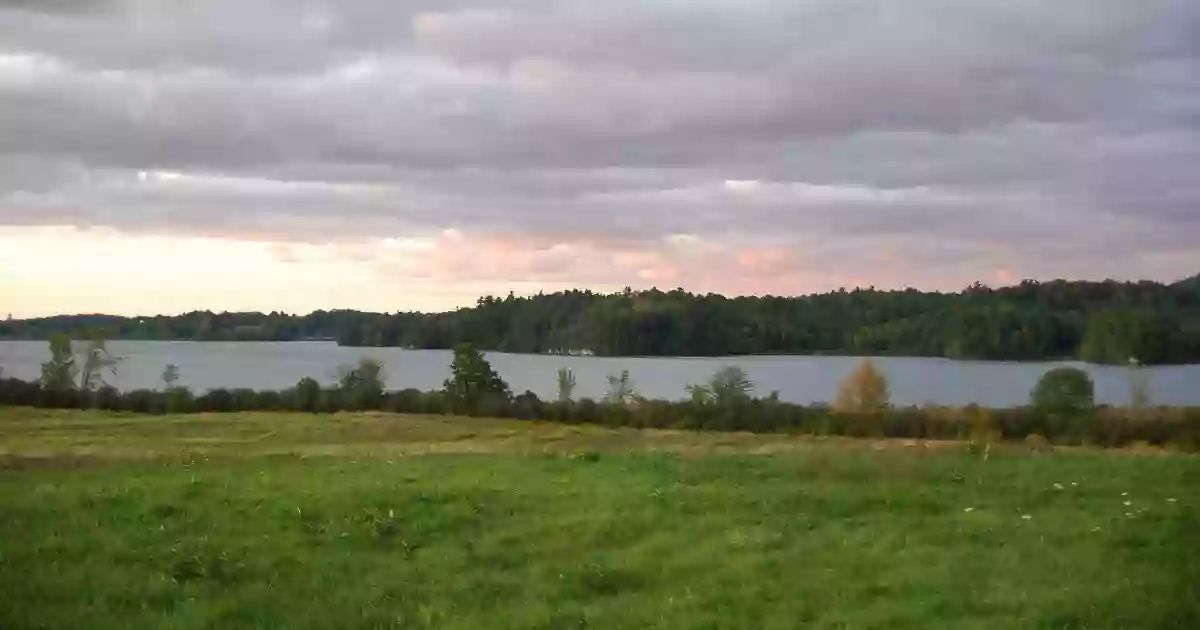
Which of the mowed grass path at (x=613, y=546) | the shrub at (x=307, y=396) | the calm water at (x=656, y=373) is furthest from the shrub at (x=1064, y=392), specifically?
the shrub at (x=307, y=396)

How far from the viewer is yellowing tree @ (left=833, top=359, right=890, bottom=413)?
5207 centimetres

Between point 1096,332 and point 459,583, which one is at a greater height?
point 1096,332

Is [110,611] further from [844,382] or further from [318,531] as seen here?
[844,382]

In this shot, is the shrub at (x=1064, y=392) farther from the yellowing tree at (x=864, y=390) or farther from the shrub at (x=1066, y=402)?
the yellowing tree at (x=864, y=390)

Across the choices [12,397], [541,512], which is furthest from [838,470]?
[12,397]

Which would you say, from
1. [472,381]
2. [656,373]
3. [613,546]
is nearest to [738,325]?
[656,373]

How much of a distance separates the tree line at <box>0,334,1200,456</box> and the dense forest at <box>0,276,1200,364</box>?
12.7 meters

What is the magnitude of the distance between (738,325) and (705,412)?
140 ft

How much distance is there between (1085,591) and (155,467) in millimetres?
14403

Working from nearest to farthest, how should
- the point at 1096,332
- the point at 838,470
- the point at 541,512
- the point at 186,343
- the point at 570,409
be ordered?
the point at 541,512 → the point at 838,470 → the point at 570,409 → the point at 1096,332 → the point at 186,343

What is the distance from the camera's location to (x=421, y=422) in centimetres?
4422

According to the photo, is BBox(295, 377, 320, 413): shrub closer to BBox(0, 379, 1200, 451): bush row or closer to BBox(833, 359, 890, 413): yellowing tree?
BBox(0, 379, 1200, 451): bush row

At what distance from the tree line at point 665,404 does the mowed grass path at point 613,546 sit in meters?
24.3

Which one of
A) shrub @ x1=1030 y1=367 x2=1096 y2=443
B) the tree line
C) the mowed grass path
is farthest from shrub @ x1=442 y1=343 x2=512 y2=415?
the mowed grass path
